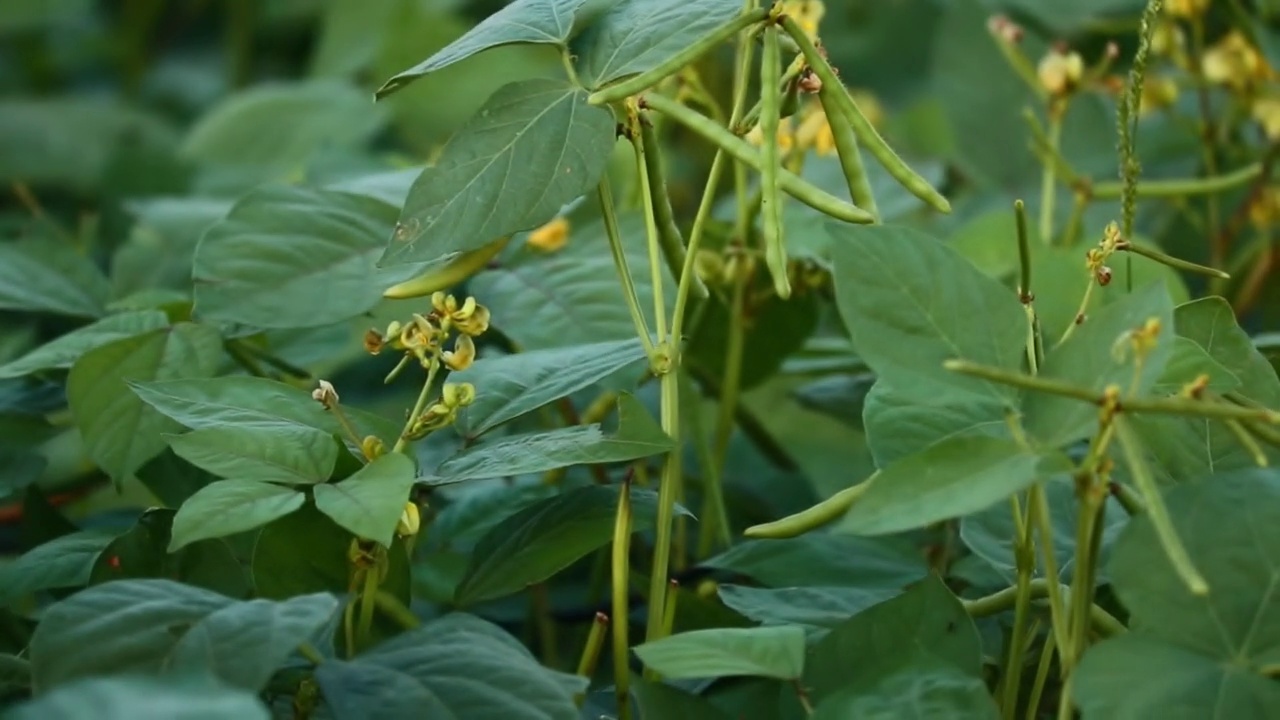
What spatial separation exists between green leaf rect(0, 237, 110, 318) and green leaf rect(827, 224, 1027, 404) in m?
0.33

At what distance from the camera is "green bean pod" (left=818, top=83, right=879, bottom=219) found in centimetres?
42

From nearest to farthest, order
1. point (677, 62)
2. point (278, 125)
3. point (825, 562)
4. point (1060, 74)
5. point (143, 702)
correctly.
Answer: point (143, 702) → point (677, 62) → point (825, 562) → point (1060, 74) → point (278, 125)

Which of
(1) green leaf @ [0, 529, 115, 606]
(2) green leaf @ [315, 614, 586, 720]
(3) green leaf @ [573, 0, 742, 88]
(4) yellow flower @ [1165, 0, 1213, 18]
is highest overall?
(3) green leaf @ [573, 0, 742, 88]

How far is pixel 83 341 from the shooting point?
20.5 inches

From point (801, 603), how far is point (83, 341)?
26 cm

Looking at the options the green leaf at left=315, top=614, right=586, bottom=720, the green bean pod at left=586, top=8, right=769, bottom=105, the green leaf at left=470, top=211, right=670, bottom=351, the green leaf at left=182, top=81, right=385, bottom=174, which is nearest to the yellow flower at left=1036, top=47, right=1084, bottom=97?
the green leaf at left=470, top=211, right=670, bottom=351

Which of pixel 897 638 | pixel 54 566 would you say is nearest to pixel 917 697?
pixel 897 638

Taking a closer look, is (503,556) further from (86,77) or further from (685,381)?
(86,77)

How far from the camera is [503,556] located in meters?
0.45

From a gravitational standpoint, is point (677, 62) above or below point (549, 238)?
above

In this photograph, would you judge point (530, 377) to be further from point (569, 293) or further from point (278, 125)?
point (278, 125)

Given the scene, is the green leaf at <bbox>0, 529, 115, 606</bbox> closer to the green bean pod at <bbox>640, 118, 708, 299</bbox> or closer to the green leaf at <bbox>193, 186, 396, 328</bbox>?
the green leaf at <bbox>193, 186, 396, 328</bbox>

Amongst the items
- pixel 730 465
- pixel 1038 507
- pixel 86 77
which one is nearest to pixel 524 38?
pixel 1038 507

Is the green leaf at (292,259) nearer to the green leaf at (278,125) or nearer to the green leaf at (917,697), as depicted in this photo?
the green leaf at (917,697)
